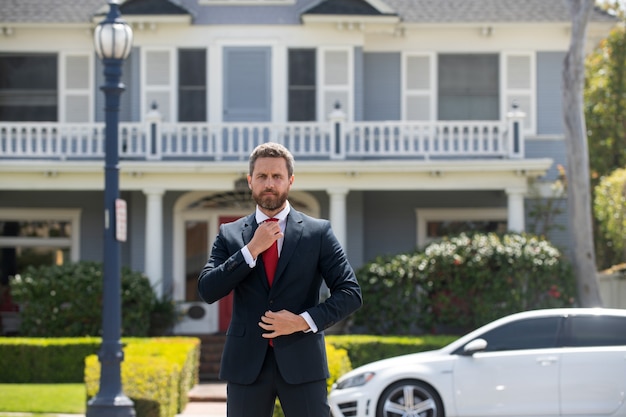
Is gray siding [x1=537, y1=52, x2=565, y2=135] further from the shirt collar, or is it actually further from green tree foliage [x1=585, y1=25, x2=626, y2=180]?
the shirt collar

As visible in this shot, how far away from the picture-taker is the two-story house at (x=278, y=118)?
20.7 m

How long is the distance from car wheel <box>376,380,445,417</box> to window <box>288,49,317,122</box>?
1086cm

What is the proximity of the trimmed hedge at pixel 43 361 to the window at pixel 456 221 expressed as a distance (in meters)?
7.94

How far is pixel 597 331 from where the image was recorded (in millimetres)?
12133

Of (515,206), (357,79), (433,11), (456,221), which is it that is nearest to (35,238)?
(357,79)

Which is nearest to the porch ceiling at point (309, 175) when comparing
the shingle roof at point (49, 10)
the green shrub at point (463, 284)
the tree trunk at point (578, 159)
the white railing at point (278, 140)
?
the white railing at point (278, 140)

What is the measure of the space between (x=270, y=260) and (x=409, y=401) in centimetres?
728

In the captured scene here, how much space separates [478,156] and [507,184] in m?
0.77

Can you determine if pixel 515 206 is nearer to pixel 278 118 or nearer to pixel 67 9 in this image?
pixel 278 118

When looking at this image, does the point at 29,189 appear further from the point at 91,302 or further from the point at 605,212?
the point at 605,212

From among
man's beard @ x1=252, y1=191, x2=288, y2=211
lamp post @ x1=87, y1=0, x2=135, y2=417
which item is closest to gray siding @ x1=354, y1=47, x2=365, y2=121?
lamp post @ x1=87, y1=0, x2=135, y2=417

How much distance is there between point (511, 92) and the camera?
75.6 ft

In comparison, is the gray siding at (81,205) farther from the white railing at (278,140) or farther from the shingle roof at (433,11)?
the shingle roof at (433,11)

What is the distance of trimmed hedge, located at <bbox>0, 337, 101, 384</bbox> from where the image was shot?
59.3 ft
